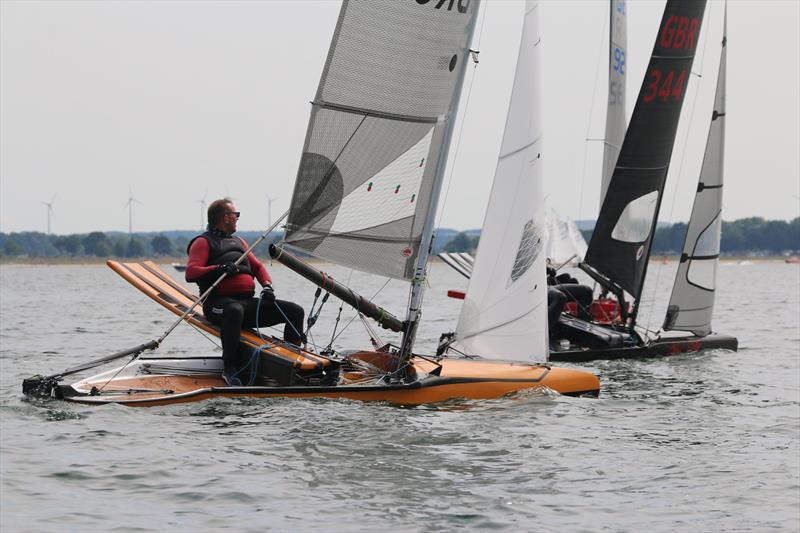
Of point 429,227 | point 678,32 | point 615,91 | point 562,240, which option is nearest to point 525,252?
point 429,227

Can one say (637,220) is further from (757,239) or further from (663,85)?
(757,239)

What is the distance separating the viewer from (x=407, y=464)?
7.81 m

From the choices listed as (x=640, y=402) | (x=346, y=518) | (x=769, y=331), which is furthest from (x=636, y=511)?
(x=769, y=331)

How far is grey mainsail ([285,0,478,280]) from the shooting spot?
9.71 metres

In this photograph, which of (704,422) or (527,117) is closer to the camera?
(704,422)

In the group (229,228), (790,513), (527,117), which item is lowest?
(790,513)

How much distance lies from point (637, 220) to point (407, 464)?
9385 millimetres

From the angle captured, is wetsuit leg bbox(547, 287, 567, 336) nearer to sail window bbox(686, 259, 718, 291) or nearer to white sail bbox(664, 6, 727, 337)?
white sail bbox(664, 6, 727, 337)

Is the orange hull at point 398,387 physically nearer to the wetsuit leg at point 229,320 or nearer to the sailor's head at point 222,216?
the wetsuit leg at point 229,320

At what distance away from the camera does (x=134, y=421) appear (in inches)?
344

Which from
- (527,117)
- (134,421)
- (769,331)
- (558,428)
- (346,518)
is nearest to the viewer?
(346,518)

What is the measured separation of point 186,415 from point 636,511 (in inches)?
157

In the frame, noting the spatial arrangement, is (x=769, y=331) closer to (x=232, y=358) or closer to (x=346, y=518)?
(x=232, y=358)

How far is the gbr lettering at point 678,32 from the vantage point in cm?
1614
